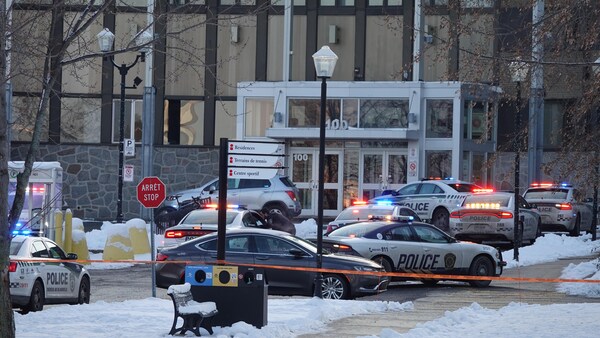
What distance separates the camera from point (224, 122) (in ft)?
159

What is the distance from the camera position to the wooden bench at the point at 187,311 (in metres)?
15.2

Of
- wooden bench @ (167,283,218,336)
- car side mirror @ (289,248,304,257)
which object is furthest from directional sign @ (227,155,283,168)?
car side mirror @ (289,248,304,257)

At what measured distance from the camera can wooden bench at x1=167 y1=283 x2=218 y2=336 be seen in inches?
598

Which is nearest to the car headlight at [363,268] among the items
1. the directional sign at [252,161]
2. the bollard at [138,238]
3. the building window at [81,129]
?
the directional sign at [252,161]

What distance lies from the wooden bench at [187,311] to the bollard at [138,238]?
16.4 meters

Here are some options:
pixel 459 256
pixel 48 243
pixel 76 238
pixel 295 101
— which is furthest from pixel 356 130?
pixel 48 243

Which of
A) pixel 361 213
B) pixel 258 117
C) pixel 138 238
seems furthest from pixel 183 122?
pixel 361 213

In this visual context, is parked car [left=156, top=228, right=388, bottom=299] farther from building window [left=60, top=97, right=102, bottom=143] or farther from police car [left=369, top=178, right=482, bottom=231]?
building window [left=60, top=97, right=102, bottom=143]

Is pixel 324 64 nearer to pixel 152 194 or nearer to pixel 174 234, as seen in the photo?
pixel 152 194

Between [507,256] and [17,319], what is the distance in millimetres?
17250

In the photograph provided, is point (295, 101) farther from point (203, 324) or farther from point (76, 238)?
point (203, 324)

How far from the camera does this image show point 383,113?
45719mm

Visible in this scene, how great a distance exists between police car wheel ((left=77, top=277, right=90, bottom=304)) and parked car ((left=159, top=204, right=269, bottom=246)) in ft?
10.3

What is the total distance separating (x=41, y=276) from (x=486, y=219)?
15767 millimetres
